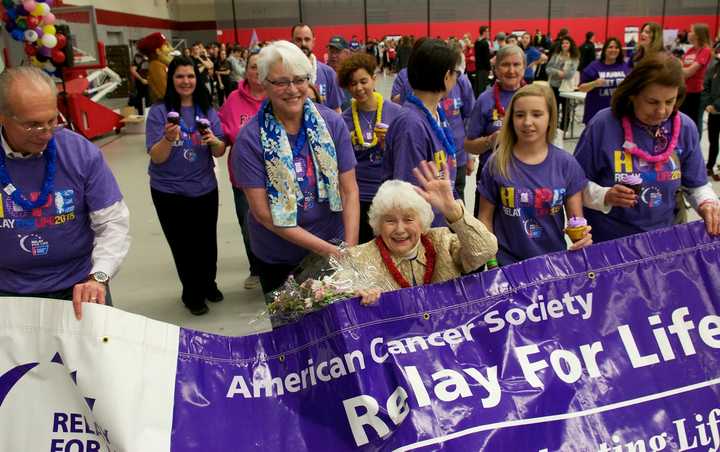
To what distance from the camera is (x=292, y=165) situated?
225cm

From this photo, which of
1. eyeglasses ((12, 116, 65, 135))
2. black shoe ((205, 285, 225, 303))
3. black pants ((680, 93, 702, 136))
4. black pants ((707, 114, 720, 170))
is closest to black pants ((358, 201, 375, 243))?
black shoe ((205, 285, 225, 303))

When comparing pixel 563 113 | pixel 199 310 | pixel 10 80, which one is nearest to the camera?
pixel 10 80

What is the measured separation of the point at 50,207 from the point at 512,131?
1.71 m

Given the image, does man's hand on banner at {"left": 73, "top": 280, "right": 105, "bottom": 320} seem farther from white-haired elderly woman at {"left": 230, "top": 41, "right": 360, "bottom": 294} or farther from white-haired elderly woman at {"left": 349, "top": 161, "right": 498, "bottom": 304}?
white-haired elderly woman at {"left": 349, "top": 161, "right": 498, "bottom": 304}

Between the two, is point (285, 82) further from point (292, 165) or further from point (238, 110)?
point (238, 110)

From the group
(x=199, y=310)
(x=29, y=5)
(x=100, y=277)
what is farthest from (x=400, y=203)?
(x=29, y=5)

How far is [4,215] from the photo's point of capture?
6.37ft

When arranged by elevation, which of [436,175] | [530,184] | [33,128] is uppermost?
[33,128]

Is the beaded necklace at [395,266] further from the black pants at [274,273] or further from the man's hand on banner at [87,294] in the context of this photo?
the man's hand on banner at [87,294]

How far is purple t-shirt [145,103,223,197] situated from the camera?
352 centimetres

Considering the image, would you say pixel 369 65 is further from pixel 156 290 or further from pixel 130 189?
pixel 130 189

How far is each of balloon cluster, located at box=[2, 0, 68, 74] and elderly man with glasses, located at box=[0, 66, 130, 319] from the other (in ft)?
21.2

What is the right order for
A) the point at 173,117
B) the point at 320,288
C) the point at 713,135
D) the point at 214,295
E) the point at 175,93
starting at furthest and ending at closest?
the point at 713,135
the point at 214,295
the point at 175,93
the point at 173,117
the point at 320,288

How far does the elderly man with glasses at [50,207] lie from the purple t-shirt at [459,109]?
102 inches
